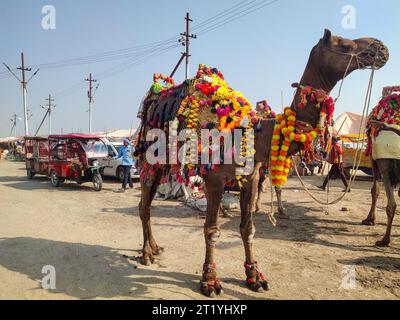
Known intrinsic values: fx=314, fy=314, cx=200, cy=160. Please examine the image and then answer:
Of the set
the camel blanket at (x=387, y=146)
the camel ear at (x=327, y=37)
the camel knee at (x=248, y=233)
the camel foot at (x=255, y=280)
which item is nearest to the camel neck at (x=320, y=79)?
the camel ear at (x=327, y=37)

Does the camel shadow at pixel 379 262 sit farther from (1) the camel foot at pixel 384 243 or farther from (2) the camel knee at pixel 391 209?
(2) the camel knee at pixel 391 209

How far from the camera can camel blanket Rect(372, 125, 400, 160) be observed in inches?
227

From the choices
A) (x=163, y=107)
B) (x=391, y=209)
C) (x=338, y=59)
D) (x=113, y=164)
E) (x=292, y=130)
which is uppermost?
(x=338, y=59)

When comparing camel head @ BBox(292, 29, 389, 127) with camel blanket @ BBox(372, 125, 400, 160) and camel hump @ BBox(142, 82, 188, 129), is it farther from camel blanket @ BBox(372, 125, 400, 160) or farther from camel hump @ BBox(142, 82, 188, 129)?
camel blanket @ BBox(372, 125, 400, 160)

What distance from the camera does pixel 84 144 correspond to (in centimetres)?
1353

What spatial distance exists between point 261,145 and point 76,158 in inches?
439

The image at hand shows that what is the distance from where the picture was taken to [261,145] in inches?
153

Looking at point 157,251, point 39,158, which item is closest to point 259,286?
point 157,251

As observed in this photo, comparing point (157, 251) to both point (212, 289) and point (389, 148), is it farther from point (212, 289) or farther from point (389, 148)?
point (389, 148)

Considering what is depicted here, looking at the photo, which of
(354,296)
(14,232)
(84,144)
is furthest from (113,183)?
(354,296)

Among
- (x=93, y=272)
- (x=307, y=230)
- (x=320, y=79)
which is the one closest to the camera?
(x=320, y=79)

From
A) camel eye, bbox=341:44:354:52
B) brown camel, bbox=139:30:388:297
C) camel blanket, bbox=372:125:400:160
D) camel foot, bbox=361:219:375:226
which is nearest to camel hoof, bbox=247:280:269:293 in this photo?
brown camel, bbox=139:30:388:297

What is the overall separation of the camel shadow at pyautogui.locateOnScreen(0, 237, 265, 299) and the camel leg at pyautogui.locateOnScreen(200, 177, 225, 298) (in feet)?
0.51

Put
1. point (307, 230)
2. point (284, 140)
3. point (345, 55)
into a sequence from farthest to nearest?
1. point (307, 230)
2. point (284, 140)
3. point (345, 55)
